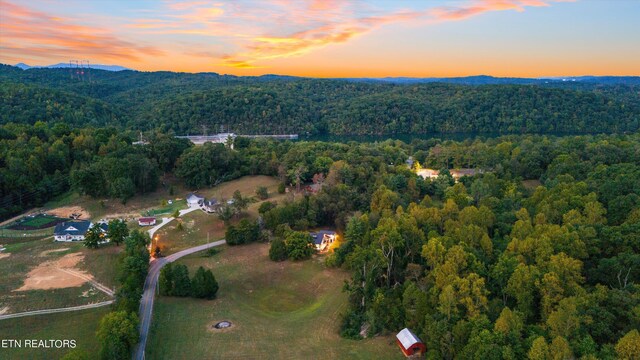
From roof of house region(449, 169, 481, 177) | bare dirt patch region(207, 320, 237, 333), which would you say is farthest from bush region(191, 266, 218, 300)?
roof of house region(449, 169, 481, 177)

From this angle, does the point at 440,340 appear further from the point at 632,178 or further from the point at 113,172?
the point at 113,172

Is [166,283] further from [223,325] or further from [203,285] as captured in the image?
[223,325]

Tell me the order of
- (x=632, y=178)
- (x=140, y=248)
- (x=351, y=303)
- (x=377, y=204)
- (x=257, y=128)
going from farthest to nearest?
(x=257, y=128)
(x=377, y=204)
(x=632, y=178)
(x=140, y=248)
(x=351, y=303)

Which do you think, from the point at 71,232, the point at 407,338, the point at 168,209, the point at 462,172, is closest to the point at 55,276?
the point at 71,232

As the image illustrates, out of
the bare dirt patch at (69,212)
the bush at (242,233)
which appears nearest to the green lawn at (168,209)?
the bare dirt patch at (69,212)

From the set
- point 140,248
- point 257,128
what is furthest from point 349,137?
point 140,248

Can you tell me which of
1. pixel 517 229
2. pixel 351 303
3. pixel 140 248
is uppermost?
pixel 517 229

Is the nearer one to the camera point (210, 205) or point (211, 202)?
point (210, 205)

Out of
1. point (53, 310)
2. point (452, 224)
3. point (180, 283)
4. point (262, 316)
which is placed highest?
point (452, 224)
